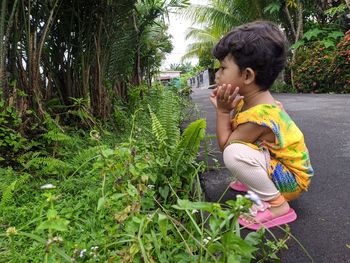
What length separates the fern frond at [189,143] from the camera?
1694mm

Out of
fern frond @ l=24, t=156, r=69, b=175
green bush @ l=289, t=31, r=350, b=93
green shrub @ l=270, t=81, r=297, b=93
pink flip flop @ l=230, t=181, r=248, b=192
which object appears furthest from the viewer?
green shrub @ l=270, t=81, r=297, b=93

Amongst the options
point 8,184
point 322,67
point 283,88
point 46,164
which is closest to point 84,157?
point 46,164

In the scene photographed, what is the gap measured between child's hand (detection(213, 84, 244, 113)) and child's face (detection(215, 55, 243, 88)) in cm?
4

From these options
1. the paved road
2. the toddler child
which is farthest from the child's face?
the paved road

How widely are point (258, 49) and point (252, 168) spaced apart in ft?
1.70

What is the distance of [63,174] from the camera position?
207cm

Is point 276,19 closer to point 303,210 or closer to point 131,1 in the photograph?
point 131,1

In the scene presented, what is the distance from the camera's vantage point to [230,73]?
1532mm

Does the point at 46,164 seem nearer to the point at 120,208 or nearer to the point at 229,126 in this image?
the point at 120,208

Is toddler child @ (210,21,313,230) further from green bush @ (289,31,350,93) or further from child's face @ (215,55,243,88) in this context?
green bush @ (289,31,350,93)

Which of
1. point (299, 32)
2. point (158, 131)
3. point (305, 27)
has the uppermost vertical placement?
point (305, 27)

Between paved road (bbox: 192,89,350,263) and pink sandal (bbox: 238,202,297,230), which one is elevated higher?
pink sandal (bbox: 238,202,297,230)

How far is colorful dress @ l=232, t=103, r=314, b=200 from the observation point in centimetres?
146

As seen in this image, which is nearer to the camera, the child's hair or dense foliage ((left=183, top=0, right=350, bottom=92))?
the child's hair
